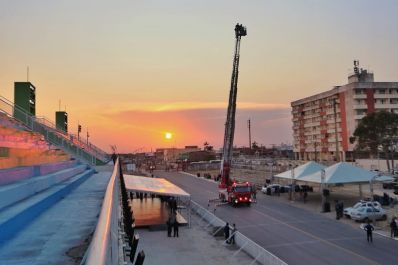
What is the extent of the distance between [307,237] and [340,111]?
88.5 meters

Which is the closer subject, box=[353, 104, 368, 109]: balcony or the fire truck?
the fire truck

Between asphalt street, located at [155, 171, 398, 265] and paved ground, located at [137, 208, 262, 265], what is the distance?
7.22 ft

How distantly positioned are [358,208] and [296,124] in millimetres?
110660

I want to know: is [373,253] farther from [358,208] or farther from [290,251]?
[358,208]

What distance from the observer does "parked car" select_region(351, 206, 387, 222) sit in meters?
28.4

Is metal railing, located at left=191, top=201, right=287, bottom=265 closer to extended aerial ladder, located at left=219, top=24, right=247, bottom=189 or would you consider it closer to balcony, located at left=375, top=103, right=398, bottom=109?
extended aerial ladder, located at left=219, top=24, right=247, bottom=189

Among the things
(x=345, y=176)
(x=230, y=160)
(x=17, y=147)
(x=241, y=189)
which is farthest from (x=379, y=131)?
(x=17, y=147)

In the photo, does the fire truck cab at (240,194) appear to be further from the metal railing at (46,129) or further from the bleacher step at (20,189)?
the bleacher step at (20,189)

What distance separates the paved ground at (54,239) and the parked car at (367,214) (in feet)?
80.8

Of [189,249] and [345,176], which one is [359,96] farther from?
[189,249]

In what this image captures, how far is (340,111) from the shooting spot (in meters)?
106

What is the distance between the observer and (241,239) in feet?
71.8

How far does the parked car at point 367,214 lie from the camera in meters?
28.4

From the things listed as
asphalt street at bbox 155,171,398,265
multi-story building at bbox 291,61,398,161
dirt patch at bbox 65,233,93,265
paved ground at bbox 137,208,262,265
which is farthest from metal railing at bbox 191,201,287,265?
multi-story building at bbox 291,61,398,161
